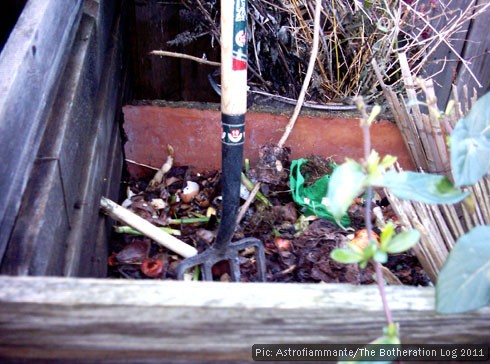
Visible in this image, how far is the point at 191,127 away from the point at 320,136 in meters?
0.39

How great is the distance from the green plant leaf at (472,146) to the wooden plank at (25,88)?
0.63 m

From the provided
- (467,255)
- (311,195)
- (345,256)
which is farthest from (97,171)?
(467,255)

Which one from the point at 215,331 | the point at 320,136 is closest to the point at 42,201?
the point at 215,331

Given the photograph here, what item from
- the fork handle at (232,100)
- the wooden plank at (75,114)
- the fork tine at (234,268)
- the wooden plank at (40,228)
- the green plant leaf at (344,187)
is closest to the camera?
the green plant leaf at (344,187)

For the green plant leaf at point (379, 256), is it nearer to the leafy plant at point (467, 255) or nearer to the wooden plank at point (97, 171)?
the leafy plant at point (467, 255)

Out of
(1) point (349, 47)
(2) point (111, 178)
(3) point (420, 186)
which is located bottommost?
(2) point (111, 178)

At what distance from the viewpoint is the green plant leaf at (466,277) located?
25.4 inches

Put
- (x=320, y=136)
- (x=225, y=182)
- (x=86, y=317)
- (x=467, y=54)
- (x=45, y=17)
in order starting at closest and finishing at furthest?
(x=86, y=317) → (x=45, y=17) → (x=225, y=182) → (x=320, y=136) → (x=467, y=54)

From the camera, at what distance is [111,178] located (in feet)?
4.39

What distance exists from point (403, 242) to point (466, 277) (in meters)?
0.11

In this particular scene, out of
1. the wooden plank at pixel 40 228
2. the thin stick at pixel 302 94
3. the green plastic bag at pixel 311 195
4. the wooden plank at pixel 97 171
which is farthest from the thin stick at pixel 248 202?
the wooden plank at pixel 40 228

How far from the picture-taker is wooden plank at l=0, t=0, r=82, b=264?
72 centimetres

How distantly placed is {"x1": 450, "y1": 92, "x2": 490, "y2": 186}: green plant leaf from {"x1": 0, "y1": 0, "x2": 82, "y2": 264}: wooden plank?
24.6 inches

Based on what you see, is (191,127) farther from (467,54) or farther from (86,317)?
(467,54)
